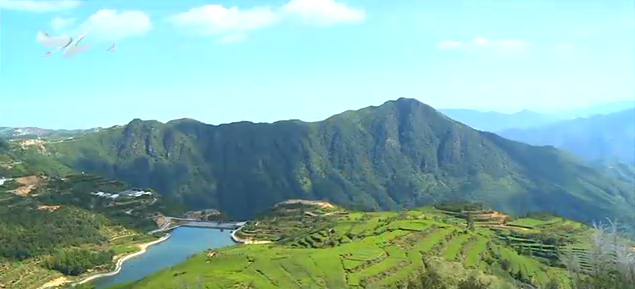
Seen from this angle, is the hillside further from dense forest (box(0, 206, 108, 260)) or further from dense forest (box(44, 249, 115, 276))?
dense forest (box(0, 206, 108, 260))

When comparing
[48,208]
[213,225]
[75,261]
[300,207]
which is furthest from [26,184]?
[300,207]

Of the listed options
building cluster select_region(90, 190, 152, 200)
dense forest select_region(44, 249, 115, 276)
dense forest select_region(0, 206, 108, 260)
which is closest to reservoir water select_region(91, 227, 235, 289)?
dense forest select_region(44, 249, 115, 276)

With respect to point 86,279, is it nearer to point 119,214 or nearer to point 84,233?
point 84,233

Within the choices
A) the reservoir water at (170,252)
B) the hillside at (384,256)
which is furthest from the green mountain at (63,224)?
the hillside at (384,256)

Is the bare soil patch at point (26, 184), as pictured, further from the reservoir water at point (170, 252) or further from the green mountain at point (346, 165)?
the green mountain at point (346, 165)

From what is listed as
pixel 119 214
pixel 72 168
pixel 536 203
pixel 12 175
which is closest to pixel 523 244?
pixel 119 214
